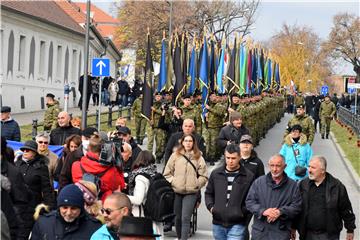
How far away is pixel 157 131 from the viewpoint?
2125 centimetres

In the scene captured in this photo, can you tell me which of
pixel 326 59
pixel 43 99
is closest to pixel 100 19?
pixel 326 59

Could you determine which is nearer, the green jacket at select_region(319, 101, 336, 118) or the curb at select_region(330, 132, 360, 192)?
the curb at select_region(330, 132, 360, 192)

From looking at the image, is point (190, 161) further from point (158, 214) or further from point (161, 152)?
point (161, 152)

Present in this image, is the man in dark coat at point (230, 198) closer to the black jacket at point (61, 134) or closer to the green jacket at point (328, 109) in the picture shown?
the black jacket at point (61, 134)

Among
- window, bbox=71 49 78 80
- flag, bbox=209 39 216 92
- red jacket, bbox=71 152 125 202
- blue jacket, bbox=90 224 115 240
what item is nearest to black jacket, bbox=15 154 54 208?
red jacket, bbox=71 152 125 202

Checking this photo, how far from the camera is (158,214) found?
8852mm

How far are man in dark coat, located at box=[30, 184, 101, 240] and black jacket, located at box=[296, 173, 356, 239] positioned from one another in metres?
3.12

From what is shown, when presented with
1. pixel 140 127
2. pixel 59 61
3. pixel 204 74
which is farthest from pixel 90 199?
pixel 59 61

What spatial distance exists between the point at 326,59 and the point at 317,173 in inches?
4039

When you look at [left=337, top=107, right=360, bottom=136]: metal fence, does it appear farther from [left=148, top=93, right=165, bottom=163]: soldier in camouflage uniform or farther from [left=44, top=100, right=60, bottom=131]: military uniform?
[left=44, top=100, right=60, bottom=131]: military uniform

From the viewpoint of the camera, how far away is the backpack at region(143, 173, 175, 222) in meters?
8.73

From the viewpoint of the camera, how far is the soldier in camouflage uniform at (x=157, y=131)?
21141 millimetres

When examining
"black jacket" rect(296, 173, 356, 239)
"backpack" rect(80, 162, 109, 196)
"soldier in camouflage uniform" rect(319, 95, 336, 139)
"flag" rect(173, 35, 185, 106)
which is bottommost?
"black jacket" rect(296, 173, 356, 239)

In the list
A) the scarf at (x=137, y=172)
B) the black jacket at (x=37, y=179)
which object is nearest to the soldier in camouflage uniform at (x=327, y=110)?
the scarf at (x=137, y=172)
